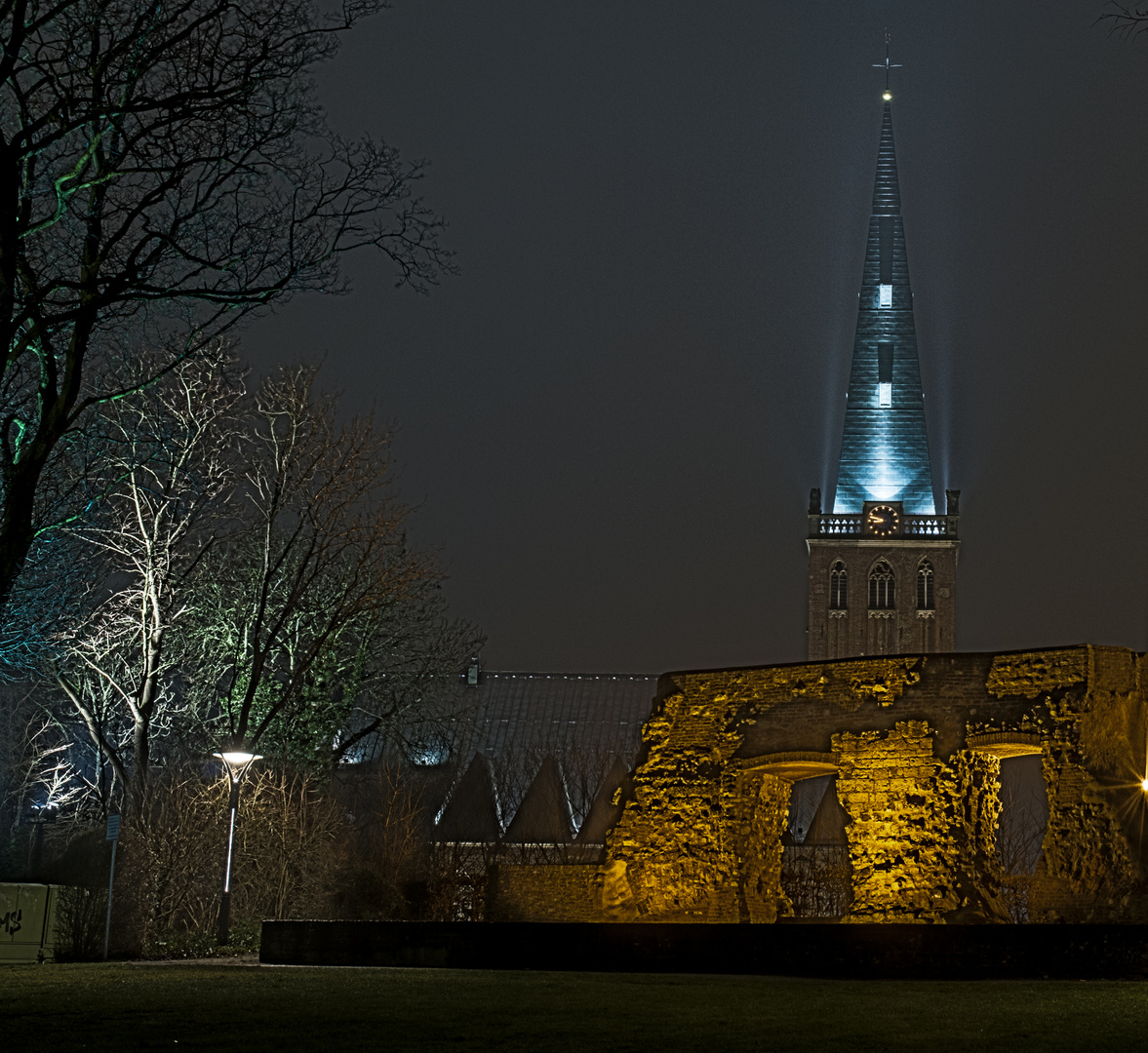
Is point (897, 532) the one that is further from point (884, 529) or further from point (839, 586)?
point (839, 586)

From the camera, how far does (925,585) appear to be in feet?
245

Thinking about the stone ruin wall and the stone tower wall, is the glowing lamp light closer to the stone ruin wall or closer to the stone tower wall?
the stone ruin wall

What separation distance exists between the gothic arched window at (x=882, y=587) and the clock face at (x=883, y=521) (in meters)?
1.49

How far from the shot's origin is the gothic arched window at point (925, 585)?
74.4m

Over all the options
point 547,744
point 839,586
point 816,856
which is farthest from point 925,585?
point 816,856

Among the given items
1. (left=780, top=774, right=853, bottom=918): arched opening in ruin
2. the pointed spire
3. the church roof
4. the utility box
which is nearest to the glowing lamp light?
the utility box

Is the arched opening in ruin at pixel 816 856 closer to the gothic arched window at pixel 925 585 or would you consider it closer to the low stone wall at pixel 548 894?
the low stone wall at pixel 548 894

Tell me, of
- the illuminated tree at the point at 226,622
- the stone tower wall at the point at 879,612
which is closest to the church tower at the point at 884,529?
the stone tower wall at the point at 879,612

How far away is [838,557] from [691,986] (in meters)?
61.4

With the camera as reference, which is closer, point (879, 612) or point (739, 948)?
point (739, 948)

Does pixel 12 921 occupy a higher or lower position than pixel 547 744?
lower

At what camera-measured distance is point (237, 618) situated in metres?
31.0

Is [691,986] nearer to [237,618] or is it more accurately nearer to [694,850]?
[694,850]

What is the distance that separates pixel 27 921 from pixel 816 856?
93.5 ft
